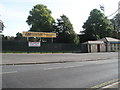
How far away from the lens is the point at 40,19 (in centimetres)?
4944

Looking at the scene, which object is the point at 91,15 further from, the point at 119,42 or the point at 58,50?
the point at 58,50

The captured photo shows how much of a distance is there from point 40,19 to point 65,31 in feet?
35.3

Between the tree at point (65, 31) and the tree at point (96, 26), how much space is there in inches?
411

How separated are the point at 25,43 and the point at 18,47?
147 cm

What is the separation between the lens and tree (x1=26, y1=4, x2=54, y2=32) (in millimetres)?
48031

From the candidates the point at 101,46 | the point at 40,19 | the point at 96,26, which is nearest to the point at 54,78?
the point at 101,46

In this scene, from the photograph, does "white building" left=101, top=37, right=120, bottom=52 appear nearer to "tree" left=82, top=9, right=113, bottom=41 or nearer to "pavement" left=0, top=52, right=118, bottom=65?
"tree" left=82, top=9, right=113, bottom=41

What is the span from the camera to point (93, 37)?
50.8 meters

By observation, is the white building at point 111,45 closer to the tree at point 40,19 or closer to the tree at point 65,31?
the tree at point 65,31

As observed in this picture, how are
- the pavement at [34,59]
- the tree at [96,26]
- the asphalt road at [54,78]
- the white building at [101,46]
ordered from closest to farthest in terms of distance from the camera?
the asphalt road at [54,78]
the pavement at [34,59]
the white building at [101,46]
the tree at [96,26]

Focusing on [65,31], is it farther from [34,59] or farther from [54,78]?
[54,78]

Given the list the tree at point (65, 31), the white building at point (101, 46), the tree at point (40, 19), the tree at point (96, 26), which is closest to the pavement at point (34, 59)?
the white building at point (101, 46)

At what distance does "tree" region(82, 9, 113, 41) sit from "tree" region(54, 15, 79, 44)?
1045 cm

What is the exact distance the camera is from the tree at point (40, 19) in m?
48.0
